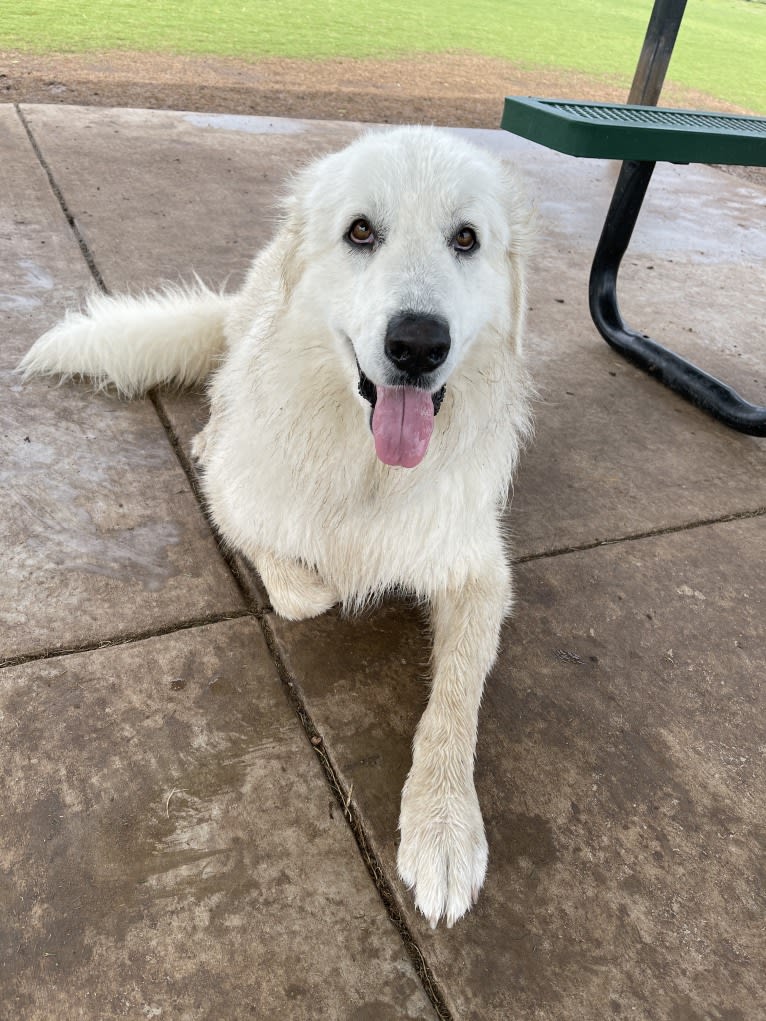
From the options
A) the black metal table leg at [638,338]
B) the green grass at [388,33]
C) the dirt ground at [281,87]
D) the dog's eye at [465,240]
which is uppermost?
the dog's eye at [465,240]

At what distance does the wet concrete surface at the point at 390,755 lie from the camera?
4.72 ft

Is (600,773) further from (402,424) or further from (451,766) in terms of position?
(402,424)

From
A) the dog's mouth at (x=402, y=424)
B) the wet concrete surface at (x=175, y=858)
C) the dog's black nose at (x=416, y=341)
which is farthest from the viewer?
the dog's mouth at (x=402, y=424)

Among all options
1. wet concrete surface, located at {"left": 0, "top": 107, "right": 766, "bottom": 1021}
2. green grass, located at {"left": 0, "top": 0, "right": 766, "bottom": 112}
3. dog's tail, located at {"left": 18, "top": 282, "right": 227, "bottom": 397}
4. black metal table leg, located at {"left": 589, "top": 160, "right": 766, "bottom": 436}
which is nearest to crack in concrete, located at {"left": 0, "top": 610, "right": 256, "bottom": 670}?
wet concrete surface, located at {"left": 0, "top": 107, "right": 766, "bottom": 1021}

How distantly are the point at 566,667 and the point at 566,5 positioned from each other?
30.9 meters

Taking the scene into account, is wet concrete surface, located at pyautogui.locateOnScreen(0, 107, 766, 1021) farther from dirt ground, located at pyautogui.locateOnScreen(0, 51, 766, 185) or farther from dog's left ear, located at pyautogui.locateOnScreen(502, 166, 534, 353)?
dirt ground, located at pyautogui.locateOnScreen(0, 51, 766, 185)

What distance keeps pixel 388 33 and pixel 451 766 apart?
16616 mm

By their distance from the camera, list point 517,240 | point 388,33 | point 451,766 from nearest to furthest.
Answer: point 451,766, point 517,240, point 388,33

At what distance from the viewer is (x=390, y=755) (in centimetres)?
183

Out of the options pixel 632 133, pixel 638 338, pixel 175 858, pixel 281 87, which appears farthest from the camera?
pixel 281 87

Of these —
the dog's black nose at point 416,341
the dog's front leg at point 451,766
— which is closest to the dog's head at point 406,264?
the dog's black nose at point 416,341

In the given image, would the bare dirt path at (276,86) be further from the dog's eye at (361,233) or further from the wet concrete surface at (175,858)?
the wet concrete surface at (175,858)

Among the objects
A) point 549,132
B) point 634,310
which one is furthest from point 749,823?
point 634,310

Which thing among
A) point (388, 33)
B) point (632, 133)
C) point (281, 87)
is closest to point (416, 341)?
point (632, 133)
